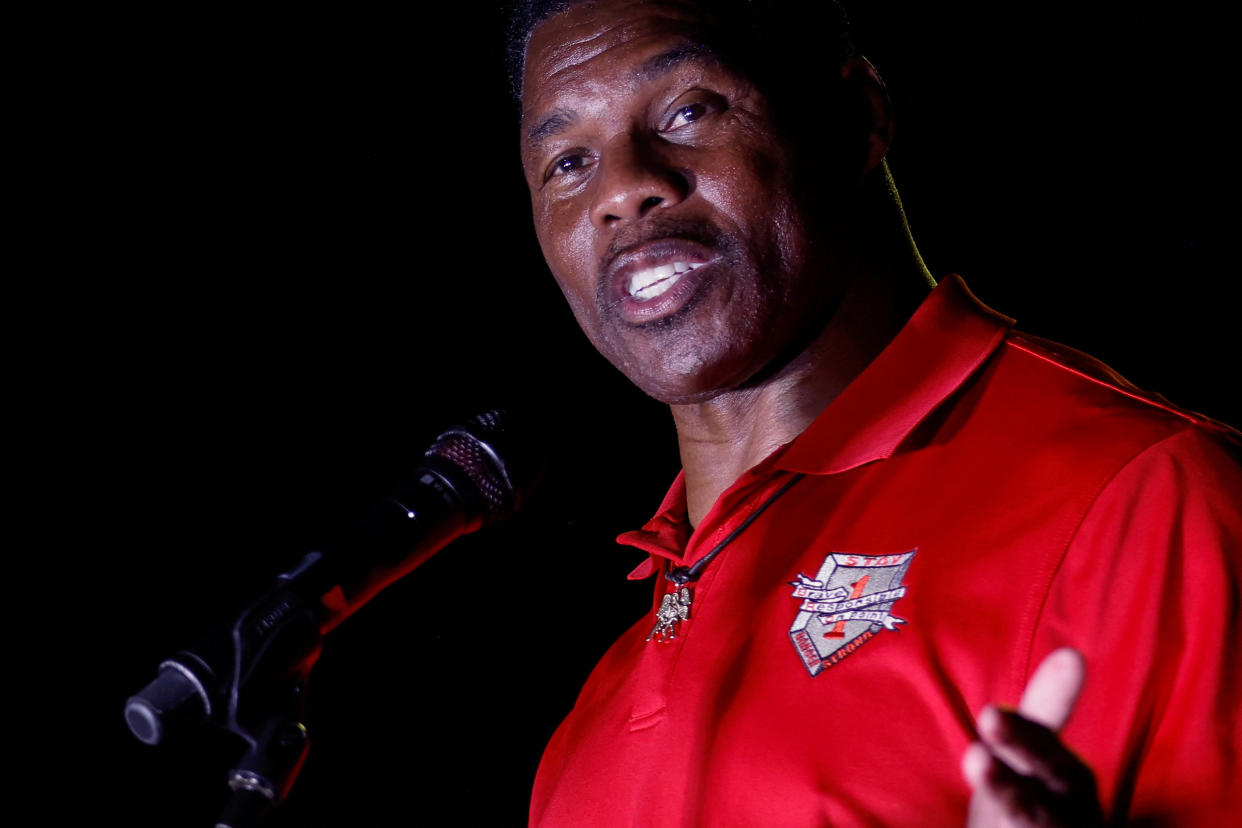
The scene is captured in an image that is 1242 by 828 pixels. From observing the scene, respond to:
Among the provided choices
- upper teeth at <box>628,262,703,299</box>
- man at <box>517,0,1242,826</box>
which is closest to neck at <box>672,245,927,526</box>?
man at <box>517,0,1242,826</box>

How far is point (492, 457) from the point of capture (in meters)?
1.46

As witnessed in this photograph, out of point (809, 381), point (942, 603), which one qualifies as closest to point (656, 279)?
Answer: point (809, 381)

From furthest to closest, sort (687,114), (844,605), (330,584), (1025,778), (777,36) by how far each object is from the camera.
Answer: (777,36) < (687,114) < (844,605) < (330,584) < (1025,778)

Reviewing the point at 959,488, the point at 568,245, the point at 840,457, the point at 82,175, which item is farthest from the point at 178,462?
the point at 959,488

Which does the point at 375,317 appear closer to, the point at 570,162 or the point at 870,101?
the point at 570,162

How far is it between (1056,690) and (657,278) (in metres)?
1.10

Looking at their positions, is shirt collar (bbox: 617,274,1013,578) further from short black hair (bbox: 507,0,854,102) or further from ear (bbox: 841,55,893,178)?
short black hair (bbox: 507,0,854,102)

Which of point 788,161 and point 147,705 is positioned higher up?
point 788,161

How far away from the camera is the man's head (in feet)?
5.72

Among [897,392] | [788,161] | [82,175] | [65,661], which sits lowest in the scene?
[65,661]

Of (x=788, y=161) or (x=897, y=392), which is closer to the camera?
(x=897, y=392)

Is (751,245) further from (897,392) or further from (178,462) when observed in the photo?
(178,462)

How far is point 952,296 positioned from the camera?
1734mm

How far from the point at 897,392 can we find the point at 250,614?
995 millimetres
